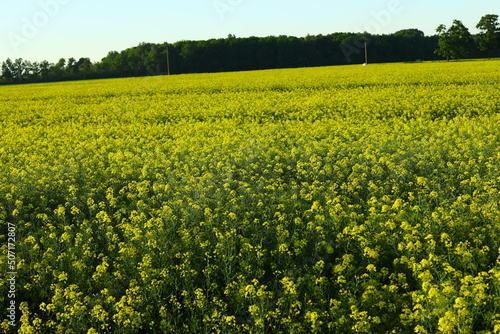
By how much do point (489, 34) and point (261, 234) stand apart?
8847 centimetres

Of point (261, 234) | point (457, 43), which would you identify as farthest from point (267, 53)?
point (261, 234)

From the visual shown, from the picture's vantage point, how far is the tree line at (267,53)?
7944 cm

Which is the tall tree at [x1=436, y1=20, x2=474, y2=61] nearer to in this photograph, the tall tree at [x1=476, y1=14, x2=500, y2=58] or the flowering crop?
the tall tree at [x1=476, y1=14, x2=500, y2=58]

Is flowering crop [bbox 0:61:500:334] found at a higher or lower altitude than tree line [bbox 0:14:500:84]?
lower

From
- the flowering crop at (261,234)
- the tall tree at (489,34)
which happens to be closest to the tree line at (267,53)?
the tall tree at (489,34)

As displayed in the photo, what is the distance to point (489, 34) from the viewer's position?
80.3 m

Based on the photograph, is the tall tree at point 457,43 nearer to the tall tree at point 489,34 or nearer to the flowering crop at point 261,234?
the tall tree at point 489,34

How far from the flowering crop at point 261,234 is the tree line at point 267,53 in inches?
2795

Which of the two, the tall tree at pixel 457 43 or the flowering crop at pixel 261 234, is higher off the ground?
the tall tree at pixel 457 43

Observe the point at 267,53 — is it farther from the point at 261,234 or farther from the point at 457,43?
the point at 261,234

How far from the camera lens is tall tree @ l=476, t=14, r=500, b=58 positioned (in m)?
79.2

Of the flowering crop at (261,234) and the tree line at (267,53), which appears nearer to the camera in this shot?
the flowering crop at (261,234)

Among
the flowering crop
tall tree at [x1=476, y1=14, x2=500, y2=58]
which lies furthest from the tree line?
the flowering crop

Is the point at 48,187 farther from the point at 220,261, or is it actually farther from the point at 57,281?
the point at 220,261
